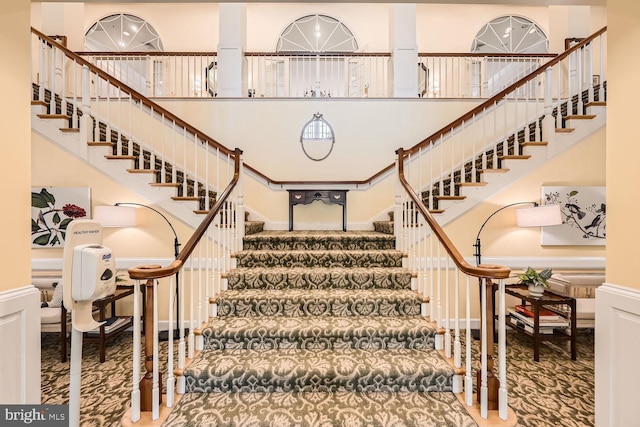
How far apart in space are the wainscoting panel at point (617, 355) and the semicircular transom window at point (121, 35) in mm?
8974

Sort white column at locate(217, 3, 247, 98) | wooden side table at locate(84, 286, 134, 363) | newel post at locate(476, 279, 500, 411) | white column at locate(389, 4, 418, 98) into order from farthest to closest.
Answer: white column at locate(389, 4, 418, 98) → white column at locate(217, 3, 247, 98) → wooden side table at locate(84, 286, 134, 363) → newel post at locate(476, 279, 500, 411)

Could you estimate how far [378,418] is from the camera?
1.96 m

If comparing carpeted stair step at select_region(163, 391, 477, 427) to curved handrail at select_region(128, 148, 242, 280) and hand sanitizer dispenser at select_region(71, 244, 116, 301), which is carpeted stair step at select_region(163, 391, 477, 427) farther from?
hand sanitizer dispenser at select_region(71, 244, 116, 301)

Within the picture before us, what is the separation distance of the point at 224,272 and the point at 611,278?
295cm

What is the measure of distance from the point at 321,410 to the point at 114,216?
2.96 metres

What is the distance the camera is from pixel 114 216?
11.4 feet

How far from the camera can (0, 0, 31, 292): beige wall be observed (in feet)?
5.05

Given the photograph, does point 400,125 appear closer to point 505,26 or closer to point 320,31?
point 320,31

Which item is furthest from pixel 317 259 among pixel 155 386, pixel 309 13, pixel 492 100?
pixel 309 13

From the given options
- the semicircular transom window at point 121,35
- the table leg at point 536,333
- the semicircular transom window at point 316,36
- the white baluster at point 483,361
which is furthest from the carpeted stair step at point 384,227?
the semicircular transom window at point 121,35

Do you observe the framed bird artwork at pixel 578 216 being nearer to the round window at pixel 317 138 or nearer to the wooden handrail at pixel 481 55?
the wooden handrail at pixel 481 55

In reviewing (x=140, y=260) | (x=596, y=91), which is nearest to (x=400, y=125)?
(x=596, y=91)

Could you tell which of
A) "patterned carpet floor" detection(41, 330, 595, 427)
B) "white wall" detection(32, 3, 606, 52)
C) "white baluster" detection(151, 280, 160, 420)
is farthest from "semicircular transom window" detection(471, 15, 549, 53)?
"white baluster" detection(151, 280, 160, 420)

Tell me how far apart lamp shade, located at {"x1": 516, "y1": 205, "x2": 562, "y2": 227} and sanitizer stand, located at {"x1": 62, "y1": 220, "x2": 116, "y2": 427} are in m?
3.95
